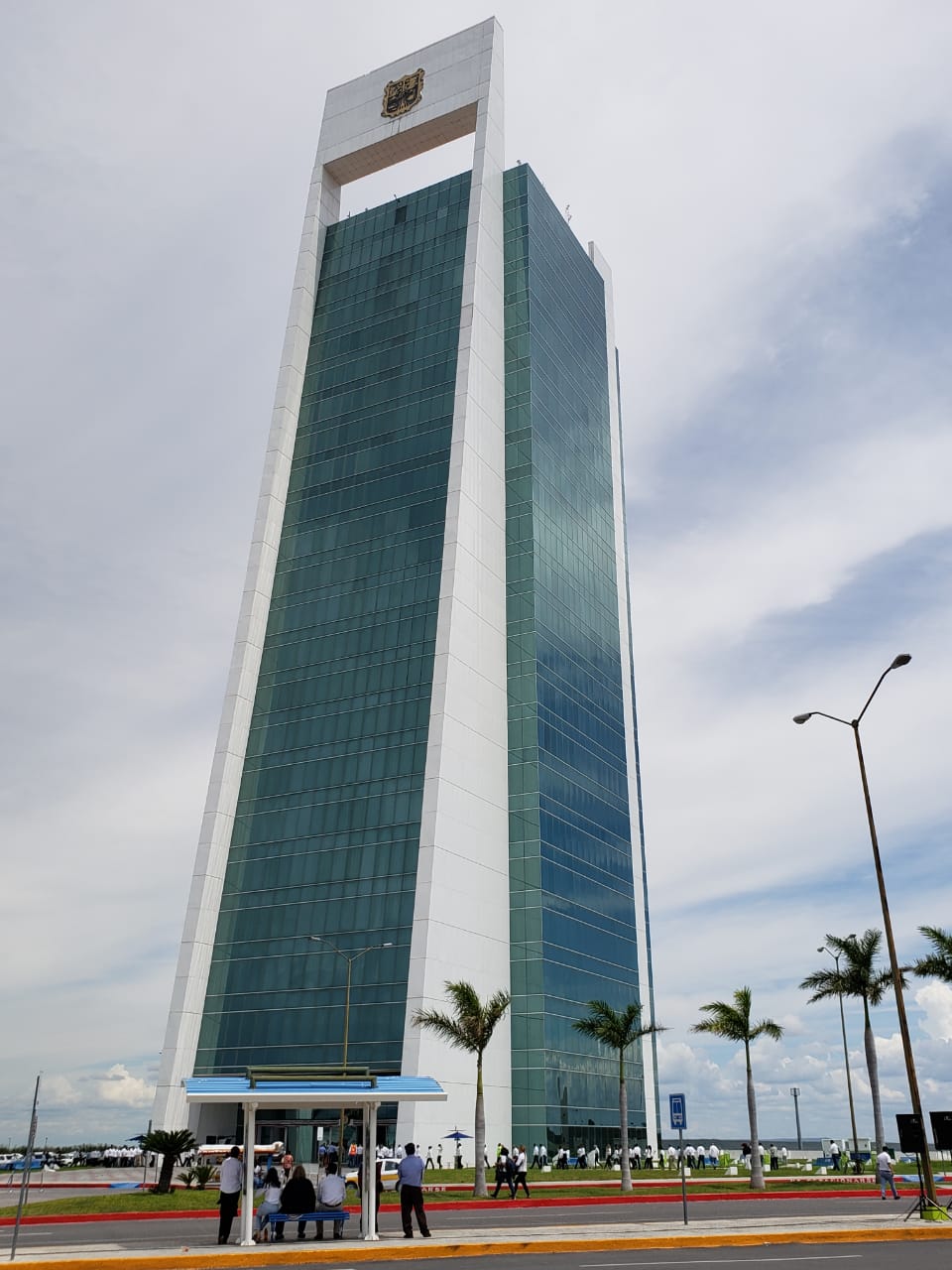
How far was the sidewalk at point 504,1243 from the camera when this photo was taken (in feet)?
68.3

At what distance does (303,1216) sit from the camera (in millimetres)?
24781

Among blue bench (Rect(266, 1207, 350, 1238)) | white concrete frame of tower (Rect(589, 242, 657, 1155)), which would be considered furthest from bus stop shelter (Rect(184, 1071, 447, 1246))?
white concrete frame of tower (Rect(589, 242, 657, 1155))

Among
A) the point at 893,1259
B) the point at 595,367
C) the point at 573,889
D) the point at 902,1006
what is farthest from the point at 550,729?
the point at 893,1259

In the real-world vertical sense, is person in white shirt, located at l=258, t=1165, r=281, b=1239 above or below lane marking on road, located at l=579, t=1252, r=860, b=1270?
above

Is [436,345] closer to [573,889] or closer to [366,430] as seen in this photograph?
[366,430]

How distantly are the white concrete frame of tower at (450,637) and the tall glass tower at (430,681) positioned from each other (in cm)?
23

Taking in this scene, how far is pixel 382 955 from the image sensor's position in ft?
229

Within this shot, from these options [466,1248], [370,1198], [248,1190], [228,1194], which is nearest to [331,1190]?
[370,1198]

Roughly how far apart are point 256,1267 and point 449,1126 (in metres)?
47.3

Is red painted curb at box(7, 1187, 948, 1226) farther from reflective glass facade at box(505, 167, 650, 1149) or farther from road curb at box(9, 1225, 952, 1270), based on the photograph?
reflective glass facade at box(505, 167, 650, 1149)

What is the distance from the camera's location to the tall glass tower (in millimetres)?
71438

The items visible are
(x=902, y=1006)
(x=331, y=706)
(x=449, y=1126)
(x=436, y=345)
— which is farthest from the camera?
(x=436, y=345)

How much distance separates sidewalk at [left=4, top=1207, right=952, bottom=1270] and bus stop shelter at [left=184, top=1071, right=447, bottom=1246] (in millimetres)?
918

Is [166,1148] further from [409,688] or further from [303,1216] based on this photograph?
[409,688]
